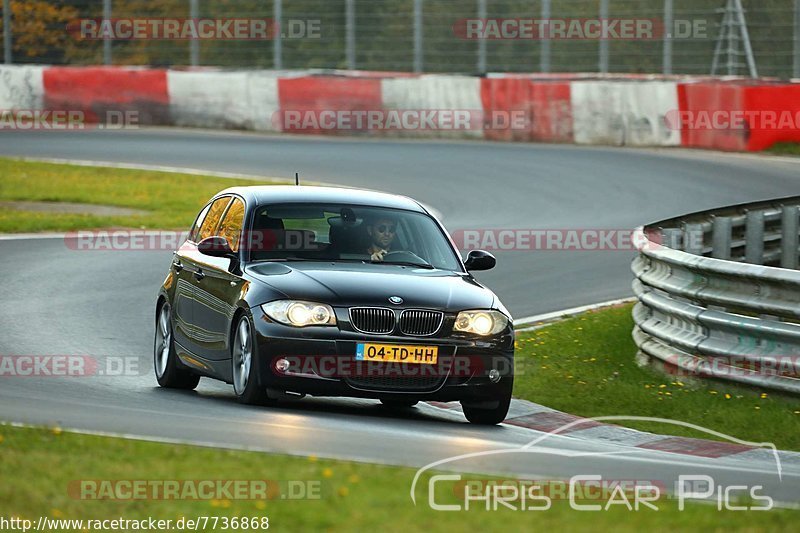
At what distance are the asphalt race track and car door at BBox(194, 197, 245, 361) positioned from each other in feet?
1.27

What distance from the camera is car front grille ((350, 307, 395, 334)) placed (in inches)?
386

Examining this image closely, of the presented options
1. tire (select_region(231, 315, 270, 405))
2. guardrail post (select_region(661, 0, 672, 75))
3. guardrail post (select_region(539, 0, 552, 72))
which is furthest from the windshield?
guardrail post (select_region(539, 0, 552, 72))

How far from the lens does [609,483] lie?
7.06 meters

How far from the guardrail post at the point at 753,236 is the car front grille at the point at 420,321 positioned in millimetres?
7732

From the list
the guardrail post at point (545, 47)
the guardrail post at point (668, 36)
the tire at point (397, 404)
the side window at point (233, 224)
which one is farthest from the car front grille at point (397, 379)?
the guardrail post at point (545, 47)

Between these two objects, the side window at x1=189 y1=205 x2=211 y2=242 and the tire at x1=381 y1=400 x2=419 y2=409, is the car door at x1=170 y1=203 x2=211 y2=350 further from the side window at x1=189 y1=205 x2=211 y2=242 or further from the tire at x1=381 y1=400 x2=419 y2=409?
the tire at x1=381 y1=400 x2=419 y2=409

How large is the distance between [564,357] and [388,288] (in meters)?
3.38

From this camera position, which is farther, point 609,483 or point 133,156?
point 133,156

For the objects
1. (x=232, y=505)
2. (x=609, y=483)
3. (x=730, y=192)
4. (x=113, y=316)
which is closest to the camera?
(x=232, y=505)

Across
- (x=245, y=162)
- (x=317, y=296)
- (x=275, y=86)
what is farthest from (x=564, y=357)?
(x=275, y=86)

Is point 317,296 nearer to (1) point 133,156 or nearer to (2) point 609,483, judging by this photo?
(2) point 609,483

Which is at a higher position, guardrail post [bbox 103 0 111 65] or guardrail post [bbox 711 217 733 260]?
guardrail post [bbox 103 0 111 65]

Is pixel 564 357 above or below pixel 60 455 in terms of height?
below

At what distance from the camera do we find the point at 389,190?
79.5ft
